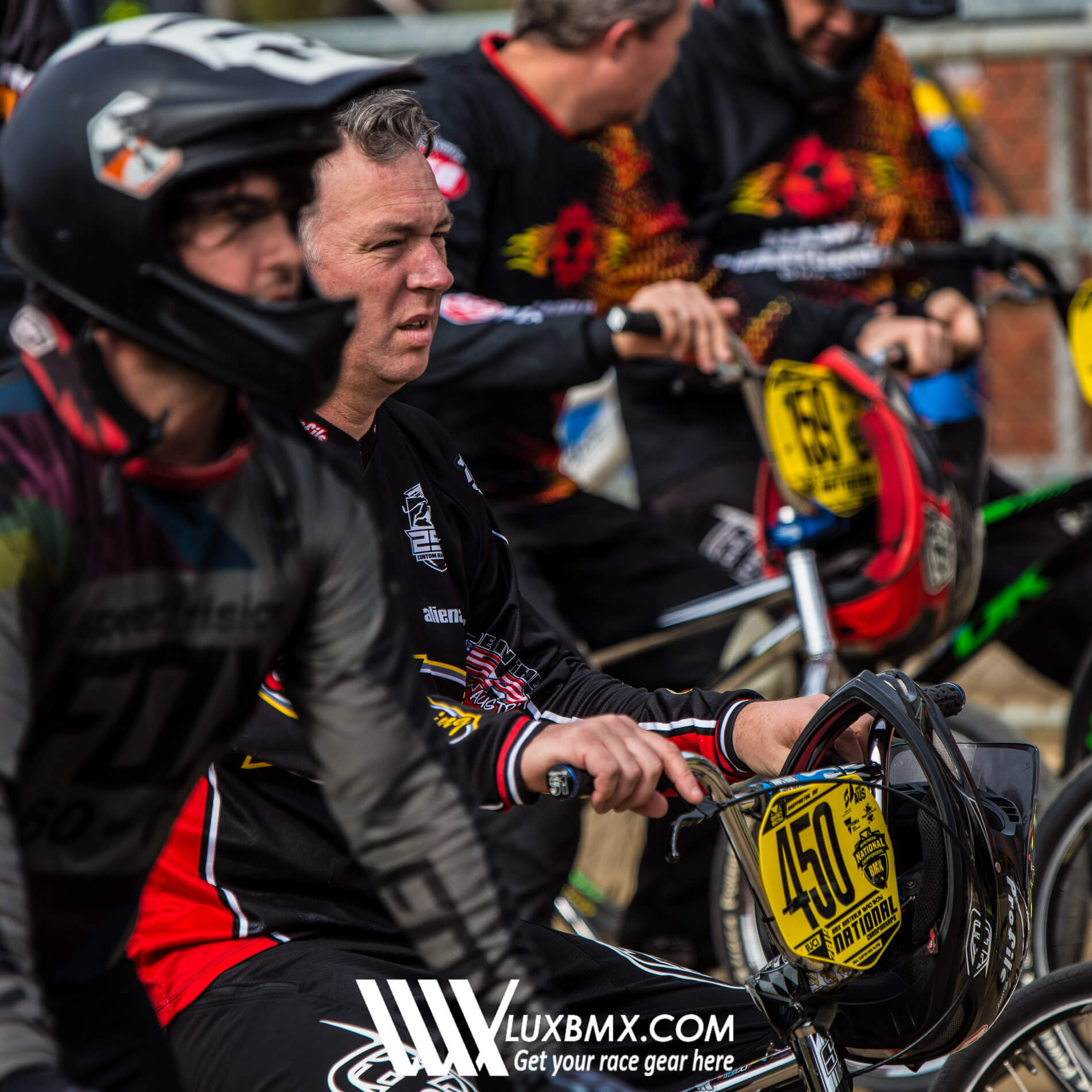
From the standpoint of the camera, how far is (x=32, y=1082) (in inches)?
45.7

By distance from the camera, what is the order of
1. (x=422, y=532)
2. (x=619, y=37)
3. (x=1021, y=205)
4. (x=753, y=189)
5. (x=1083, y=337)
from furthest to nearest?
(x=1021, y=205) → (x=753, y=189) → (x=1083, y=337) → (x=619, y=37) → (x=422, y=532)

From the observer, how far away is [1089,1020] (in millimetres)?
2166

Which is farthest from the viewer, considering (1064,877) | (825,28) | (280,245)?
(825,28)

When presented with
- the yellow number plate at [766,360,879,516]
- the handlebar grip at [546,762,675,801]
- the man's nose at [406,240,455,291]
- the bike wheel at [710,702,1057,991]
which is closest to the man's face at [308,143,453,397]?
the man's nose at [406,240,455,291]

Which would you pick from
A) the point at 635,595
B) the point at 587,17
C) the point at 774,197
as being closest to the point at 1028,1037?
the point at 635,595

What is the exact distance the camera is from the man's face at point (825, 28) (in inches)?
145

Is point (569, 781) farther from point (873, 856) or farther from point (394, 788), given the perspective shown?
point (873, 856)

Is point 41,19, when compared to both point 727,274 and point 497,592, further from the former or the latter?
point 497,592

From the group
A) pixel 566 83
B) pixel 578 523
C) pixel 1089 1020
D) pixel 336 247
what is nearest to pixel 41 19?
pixel 566 83

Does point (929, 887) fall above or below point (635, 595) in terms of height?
above

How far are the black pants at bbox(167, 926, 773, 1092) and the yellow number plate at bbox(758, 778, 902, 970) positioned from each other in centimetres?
24

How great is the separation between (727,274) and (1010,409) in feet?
19.4

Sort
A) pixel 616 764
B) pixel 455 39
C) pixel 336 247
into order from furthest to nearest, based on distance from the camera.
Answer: pixel 455 39 < pixel 336 247 < pixel 616 764

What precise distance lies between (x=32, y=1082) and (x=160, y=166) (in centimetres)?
70
